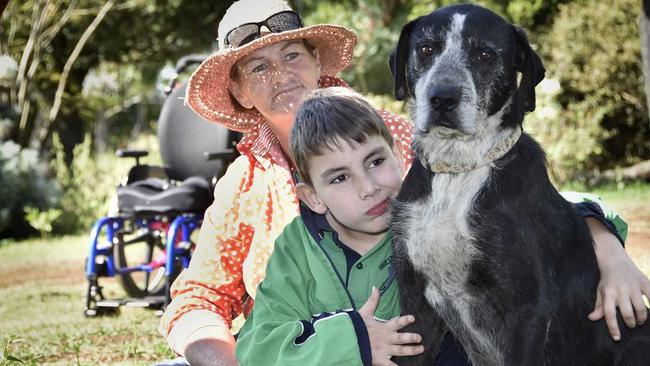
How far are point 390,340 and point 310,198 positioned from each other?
2.05 ft

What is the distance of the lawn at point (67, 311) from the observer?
4.87m

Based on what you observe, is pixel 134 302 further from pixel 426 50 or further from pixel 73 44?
pixel 73 44

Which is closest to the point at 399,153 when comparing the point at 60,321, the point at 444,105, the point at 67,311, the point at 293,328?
the point at 444,105

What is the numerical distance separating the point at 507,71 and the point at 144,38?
67.2 feet

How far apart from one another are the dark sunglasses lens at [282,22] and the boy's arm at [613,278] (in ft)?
4.62

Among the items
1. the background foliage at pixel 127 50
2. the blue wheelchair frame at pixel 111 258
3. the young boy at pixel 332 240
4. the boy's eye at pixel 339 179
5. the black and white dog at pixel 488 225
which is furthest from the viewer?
the background foliage at pixel 127 50

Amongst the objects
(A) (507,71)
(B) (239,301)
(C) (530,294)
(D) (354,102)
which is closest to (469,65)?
(A) (507,71)

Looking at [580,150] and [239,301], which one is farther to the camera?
[580,150]

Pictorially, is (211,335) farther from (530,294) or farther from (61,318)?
(61,318)

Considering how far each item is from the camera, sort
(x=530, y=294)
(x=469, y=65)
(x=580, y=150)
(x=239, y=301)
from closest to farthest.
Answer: (x=530, y=294), (x=469, y=65), (x=239, y=301), (x=580, y=150)

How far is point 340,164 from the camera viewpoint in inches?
103

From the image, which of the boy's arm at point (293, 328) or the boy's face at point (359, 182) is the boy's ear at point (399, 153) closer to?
the boy's face at point (359, 182)

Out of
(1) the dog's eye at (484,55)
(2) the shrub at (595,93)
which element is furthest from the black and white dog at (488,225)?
(2) the shrub at (595,93)

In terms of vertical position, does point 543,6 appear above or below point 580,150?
above
